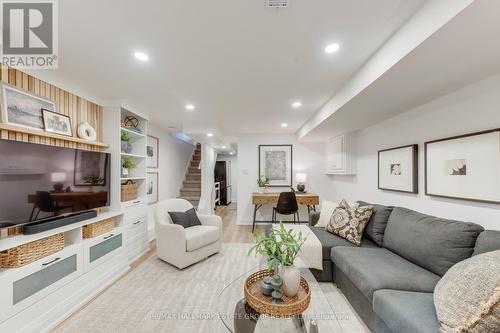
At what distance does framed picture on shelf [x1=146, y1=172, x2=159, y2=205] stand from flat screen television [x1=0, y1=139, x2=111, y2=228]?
1494mm

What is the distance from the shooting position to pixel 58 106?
230 cm

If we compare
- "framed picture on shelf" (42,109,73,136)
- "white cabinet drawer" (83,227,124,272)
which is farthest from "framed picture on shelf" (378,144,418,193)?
"framed picture on shelf" (42,109,73,136)

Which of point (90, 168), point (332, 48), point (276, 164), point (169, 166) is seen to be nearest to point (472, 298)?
point (332, 48)

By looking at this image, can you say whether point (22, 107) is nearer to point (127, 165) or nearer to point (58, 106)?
point (58, 106)

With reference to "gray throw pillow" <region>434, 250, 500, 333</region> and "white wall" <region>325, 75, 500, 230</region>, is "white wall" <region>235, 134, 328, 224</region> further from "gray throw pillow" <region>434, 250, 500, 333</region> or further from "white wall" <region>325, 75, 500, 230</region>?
"gray throw pillow" <region>434, 250, 500, 333</region>

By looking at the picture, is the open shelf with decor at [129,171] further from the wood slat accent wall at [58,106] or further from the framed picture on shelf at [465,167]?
the framed picture on shelf at [465,167]

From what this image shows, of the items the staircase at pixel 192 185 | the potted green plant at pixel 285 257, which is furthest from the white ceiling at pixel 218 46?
the staircase at pixel 192 185

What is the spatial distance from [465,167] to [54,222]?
379 cm

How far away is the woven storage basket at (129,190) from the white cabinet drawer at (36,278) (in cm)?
97

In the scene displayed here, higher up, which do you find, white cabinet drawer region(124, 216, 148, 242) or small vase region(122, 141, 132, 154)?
small vase region(122, 141, 132, 154)

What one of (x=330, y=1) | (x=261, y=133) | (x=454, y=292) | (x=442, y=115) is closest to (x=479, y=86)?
(x=442, y=115)

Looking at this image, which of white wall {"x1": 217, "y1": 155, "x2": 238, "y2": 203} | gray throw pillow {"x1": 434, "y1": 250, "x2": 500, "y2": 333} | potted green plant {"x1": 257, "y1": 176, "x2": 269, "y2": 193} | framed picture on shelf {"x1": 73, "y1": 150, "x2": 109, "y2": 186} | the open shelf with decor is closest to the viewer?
gray throw pillow {"x1": 434, "y1": 250, "x2": 500, "y2": 333}

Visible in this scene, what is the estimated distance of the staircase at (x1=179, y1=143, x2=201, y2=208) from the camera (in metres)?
6.01

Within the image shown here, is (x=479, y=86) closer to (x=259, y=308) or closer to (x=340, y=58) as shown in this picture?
(x=340, y=58)
